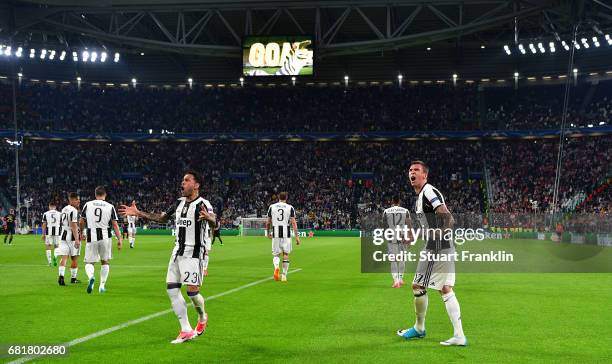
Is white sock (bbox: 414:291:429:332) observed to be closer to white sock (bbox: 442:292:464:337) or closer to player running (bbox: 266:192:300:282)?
white sock (bbox: 442:292:464:337)

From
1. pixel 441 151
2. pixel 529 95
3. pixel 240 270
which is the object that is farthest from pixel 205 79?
pixel 240 270

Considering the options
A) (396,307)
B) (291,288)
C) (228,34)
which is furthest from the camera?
(228,34)

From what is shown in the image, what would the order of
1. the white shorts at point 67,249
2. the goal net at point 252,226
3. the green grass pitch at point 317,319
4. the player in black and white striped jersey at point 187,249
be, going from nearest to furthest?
1. the green grass pitch at point 317,319
2. the player in black and white striped jersey at point 187,249
3. the white shorts at point 67,249
4. the goal net at point 252,226

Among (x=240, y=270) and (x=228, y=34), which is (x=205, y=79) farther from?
(x=240, y=270)

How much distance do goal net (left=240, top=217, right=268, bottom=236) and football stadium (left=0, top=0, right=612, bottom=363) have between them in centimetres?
15

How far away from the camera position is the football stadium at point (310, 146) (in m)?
17.3

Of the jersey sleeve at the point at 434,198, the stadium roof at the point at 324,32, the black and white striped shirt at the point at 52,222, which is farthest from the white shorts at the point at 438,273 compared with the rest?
the stadium roof at the point at 324,32

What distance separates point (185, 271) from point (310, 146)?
201 feet

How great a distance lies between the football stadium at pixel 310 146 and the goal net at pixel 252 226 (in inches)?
6.0

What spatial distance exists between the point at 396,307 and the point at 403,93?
2311 inches

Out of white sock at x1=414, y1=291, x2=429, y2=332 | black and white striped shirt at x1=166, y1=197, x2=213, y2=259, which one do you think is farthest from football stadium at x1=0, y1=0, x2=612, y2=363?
black and white striped shirt at x1=166, y1=197, x2=213, y2=259

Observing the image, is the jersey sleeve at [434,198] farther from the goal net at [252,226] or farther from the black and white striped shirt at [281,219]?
the goal net at [252,226]

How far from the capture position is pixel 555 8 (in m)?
40.6

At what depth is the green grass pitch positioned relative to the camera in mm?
8508
